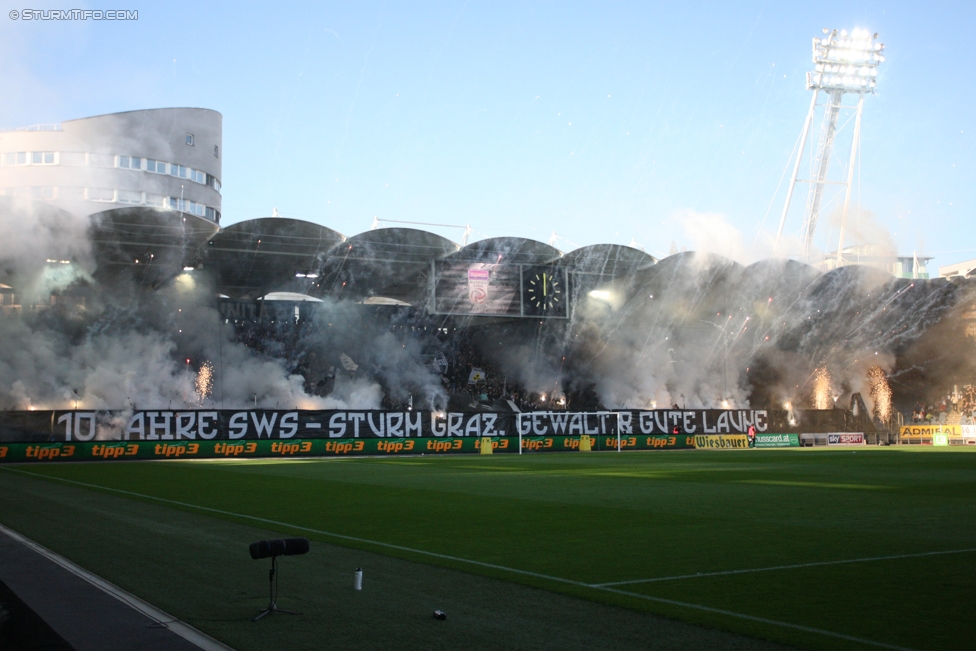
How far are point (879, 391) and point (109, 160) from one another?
62.5 metres

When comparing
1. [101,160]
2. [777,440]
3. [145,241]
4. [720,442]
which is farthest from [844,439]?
[101,160]

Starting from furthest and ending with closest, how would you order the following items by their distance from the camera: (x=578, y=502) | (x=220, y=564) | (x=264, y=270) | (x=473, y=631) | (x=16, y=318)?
(x=264, y=270) < (x=16, y=318) < (x=578, y=502) < (x=220, y=564) < (x=473, y=631)

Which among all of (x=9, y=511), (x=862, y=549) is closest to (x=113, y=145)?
(x=9, y=511)

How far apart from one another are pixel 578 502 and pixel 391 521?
425 cm

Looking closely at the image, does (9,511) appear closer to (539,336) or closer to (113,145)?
(539,336)

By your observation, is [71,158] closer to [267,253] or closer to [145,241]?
[145,241]

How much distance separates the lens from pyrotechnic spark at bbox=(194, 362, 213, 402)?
50.8 meters

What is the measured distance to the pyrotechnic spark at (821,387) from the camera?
6569cm

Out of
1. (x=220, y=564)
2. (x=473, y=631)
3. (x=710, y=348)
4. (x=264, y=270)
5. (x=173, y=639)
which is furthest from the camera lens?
(x=710, y=348)

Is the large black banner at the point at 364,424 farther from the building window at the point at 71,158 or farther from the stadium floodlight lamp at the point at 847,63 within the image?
the building window at the point at 71,158

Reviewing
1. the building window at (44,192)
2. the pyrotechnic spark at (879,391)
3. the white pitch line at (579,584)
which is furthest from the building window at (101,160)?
the pyrotechnic spark at (879,391)

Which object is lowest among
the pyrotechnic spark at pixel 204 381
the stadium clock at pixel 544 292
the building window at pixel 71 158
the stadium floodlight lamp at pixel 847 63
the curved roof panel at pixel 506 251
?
the pyrotechnic spark at pixel 204 381

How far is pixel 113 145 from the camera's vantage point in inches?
2665

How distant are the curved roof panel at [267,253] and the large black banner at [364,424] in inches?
453
